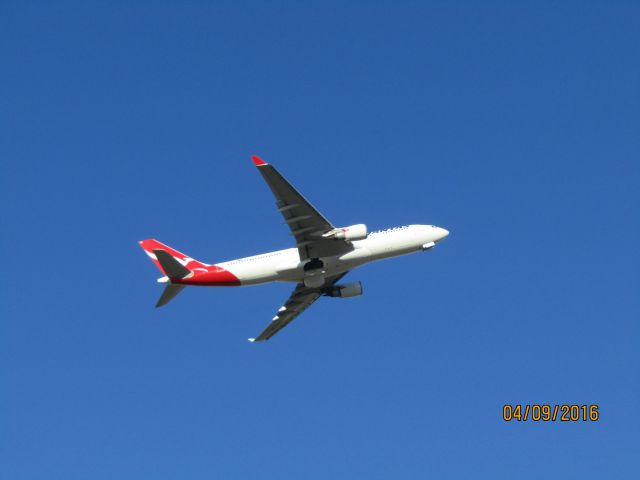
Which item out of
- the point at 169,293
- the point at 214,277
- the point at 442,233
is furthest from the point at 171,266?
the point at 442,233

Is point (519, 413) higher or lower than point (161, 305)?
lower

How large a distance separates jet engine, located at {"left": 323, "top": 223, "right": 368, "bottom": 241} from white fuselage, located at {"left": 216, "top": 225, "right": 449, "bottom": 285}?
2.00 meters

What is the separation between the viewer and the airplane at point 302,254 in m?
70.1

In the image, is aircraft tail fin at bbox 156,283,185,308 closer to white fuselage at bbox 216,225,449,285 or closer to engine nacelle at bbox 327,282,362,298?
white fuselage at bbox 216,225,449,285

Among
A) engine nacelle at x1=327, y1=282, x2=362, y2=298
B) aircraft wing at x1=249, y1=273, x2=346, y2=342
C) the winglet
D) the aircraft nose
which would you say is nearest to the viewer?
the winglet

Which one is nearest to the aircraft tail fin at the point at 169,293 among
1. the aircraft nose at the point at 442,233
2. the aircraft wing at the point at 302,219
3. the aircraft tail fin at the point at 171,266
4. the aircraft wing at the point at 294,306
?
the aircraft tail fin at the point at 171,266

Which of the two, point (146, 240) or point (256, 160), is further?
point (146, 240)

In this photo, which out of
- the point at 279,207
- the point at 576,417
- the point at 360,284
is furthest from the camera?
the point at 360,284

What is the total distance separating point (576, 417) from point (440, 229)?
20.8 metres

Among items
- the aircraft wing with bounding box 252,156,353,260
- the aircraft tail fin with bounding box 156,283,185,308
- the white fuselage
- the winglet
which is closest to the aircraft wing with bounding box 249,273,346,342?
the white fuselage

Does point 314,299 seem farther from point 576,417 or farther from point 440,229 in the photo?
point 576,417

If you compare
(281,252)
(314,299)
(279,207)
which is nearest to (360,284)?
(314,299)

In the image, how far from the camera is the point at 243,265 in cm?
7281

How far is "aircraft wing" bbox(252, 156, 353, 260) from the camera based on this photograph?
217ft
